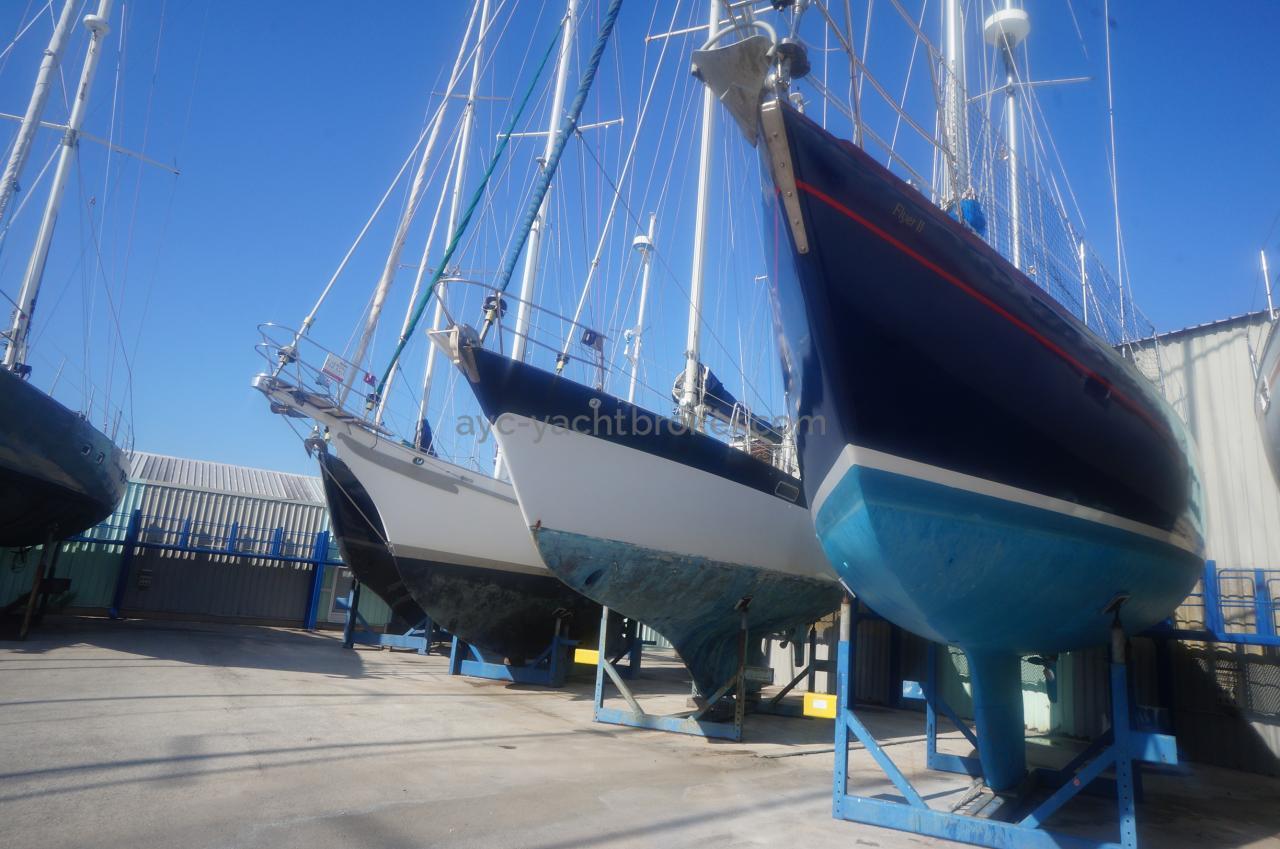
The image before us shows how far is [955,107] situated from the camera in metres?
6.21

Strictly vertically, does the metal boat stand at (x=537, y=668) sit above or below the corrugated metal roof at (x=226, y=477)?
below

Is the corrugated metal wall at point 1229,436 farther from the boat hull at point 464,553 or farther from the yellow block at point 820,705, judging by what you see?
the boat hull at point 464,553

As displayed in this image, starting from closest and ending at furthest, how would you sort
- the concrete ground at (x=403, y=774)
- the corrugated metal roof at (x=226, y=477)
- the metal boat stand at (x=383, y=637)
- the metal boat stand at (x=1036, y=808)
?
the concrete ground at (x=403, y=774) → the metal boat stand at (x=1036, y=808) → the metal boat stand at (x=383, y=637) → the corrugated metal roof at (x=226, y=477)

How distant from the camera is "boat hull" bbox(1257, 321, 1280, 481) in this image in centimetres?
538

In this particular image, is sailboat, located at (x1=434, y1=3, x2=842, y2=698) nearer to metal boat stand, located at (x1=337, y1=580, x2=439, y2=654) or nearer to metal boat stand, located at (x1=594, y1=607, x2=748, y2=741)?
metal boat stand, located at (x1=594, y1=607, x2=748, y2=741)

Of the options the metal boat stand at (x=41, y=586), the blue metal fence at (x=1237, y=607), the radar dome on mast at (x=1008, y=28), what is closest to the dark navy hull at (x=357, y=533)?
the metal boat stand at (x=41, y=586)

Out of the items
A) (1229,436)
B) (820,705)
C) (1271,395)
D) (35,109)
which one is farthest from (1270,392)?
(35,109)

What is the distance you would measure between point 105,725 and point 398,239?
7.15 metres

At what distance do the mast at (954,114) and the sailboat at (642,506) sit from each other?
10.5 ft

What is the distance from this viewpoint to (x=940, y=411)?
11.6ft

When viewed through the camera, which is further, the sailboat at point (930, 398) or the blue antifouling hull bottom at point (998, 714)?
the blue antifouling hull bottom at point (998, 714)

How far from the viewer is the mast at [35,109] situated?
908 cm

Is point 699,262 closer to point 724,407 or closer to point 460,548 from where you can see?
point 724,407

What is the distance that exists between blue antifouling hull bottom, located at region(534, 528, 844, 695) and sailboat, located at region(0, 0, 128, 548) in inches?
244
